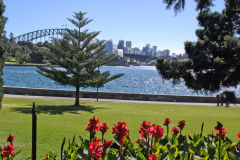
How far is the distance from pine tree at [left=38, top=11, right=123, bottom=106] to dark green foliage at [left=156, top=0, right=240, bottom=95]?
13172mm

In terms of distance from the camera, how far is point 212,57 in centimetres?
560

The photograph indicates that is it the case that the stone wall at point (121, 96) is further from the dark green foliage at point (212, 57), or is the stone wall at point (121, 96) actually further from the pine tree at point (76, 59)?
the dark green foliage at point (212, 57)

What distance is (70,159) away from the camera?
10.7ft

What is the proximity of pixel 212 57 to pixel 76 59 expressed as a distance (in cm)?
1416

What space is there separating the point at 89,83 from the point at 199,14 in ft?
45.3

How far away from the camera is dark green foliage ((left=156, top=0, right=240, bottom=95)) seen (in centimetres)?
543

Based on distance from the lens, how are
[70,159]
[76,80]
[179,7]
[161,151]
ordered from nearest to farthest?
[70,159]
[161,151]
[179,7]
[76,80]

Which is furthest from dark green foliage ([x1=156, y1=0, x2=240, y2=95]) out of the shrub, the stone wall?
the stone wall

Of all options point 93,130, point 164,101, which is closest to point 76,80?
point 164,101

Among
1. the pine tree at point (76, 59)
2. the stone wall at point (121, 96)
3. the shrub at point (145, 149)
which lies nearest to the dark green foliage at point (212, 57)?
the shrub at point (145, 149)

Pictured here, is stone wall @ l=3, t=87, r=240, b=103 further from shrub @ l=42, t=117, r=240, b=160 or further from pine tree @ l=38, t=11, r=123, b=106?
shrub @ l=42, t=117, r=240, b=160

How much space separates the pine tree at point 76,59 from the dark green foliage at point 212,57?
1317 centimetres

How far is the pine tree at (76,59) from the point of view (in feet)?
62.1

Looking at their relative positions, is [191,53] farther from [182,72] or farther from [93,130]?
[93,130]
